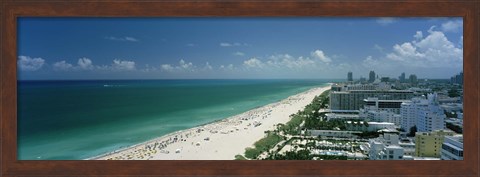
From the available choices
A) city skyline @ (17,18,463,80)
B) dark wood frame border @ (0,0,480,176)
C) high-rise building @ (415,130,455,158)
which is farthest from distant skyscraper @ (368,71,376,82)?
dark wood frame border @ (0,0,480,176)

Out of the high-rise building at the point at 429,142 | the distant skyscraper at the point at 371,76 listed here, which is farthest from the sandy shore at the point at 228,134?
the high-rise building at the point at 429,142

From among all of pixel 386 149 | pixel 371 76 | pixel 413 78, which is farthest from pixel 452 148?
pixel 371 76

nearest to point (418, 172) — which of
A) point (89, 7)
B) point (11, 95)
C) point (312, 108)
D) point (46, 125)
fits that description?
point (312, 108)

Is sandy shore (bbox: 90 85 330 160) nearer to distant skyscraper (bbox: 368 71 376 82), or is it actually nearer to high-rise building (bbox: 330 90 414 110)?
high-rise building (bbox: 330 90 414 110)

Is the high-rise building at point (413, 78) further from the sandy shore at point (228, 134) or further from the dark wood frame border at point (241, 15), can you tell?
the dark wood frame border at point (241, 15)

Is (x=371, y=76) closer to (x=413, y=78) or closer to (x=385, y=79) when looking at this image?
(x=385, y=79)

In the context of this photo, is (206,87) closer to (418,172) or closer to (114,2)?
(114,2)
